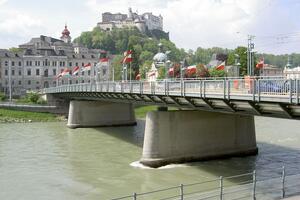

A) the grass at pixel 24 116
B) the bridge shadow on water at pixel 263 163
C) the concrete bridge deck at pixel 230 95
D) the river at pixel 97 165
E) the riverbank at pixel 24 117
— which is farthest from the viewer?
the grass at pixel 24 116

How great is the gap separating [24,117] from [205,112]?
52.9 m

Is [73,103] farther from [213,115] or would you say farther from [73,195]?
[73,195]

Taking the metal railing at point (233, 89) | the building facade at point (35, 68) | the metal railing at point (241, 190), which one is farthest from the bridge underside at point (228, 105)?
the building facade at point (35, 68)

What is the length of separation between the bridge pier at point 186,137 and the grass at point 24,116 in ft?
160

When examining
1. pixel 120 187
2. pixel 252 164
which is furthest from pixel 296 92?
pixel 252 164

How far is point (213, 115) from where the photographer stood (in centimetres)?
3966

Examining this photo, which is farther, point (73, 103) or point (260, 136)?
point (73, 103)

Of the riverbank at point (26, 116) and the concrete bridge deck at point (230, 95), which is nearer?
the concrete bridge deck at point (230, 95)

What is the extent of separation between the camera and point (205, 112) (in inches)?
1555

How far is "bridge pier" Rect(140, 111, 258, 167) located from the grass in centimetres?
4882

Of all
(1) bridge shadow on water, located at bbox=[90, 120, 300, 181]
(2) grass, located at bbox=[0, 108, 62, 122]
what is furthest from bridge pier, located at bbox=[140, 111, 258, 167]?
(2) grass, located at bbox=[0, 108, 62, 122]

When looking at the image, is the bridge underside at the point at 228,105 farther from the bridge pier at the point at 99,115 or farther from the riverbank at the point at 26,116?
the riverbank at the point at 26,116

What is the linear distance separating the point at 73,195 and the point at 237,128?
17184 millimetres

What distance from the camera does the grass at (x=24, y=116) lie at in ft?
273
